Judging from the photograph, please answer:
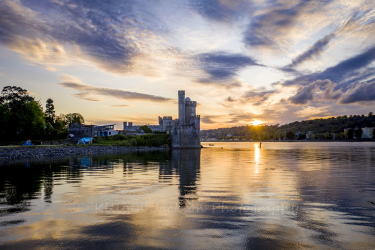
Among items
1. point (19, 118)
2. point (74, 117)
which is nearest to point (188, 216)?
point (19, 118)

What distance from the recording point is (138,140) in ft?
304

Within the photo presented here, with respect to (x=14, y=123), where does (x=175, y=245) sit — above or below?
below

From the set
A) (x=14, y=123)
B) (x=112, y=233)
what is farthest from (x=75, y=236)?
(x=14, y=123)

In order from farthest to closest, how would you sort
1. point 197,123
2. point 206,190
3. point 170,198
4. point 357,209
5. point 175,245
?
point 197,123 < point 206,190 < point 170,198 < point 357,209 < point 175,245

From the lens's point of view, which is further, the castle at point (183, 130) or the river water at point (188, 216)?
the castle at point (183, 130)

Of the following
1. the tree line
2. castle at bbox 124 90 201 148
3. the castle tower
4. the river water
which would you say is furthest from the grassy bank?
the river water

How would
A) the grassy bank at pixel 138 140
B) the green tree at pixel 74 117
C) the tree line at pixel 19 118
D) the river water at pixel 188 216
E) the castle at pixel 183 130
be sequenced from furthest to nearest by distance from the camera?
the green tree at pixel 74 117
the castle at pixel 183 130
the grassy bank at pixel 138 140
the tree line at pixel 19 118
the river water at pixel 188 216

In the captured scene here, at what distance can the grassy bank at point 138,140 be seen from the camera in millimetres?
83562

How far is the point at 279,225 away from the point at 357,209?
431 cm

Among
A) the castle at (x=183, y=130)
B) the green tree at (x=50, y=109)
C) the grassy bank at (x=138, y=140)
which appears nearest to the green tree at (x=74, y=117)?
the green tree at (x=50, y=109)

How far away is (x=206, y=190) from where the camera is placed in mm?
15000

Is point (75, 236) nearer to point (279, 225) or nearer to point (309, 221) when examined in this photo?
point (279, 225)

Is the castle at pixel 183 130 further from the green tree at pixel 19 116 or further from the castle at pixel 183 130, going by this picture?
the green tree at pixel 19 116

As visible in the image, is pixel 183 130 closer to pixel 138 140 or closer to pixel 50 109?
pixel 138 140
